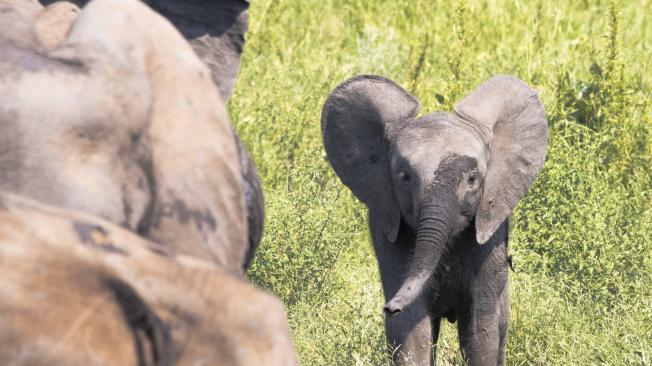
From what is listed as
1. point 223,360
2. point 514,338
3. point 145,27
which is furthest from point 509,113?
point 223,360

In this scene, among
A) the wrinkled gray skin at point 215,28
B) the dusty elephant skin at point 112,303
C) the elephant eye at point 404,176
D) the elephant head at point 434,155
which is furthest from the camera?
the elephant eye at point 404,176

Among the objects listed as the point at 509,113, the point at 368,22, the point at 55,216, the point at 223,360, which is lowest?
the point at 368,22

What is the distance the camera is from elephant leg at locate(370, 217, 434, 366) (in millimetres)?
4023

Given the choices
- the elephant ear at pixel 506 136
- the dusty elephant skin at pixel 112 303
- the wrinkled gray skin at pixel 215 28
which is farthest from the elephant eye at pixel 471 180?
the dusty elephant skin at pixel 112 303

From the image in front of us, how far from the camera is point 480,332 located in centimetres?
422

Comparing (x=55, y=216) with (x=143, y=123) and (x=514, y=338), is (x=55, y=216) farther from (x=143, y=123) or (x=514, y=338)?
(x=514, y=338)

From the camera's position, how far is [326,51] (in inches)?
316

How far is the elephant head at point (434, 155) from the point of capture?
3.86 meters

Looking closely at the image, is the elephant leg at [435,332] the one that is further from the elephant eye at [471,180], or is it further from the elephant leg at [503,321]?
the elephant eye at [471,180]

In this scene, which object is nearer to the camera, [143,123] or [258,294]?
[258,294]

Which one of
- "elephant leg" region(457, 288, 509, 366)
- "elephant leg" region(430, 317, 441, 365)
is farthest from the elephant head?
"elephant leg" region(430, 317, 441, 365)

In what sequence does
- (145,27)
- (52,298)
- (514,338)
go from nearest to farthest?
(52,298) → (145,27) → (514,338)

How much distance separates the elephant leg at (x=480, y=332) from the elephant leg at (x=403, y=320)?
147 millimetres

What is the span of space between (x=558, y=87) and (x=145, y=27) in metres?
5.62
